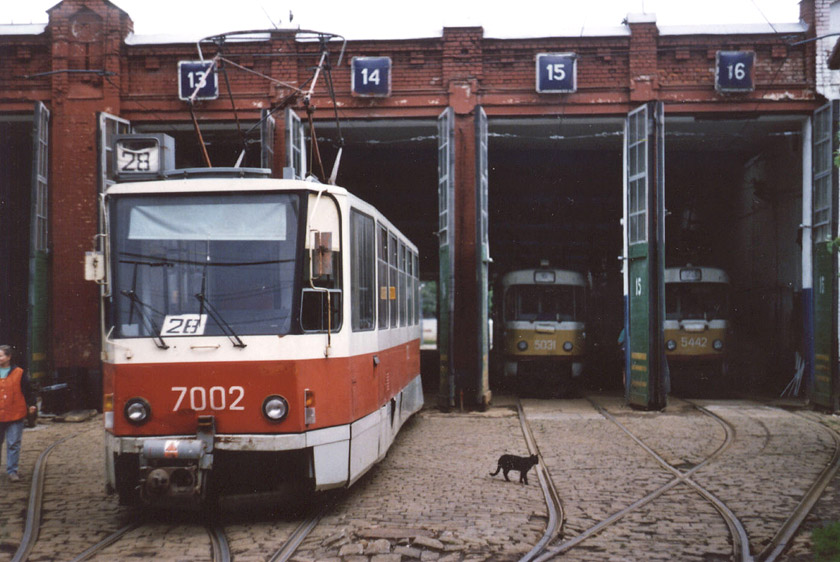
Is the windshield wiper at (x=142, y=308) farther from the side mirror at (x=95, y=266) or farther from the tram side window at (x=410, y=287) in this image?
the tram side window at (x=410, y=287)

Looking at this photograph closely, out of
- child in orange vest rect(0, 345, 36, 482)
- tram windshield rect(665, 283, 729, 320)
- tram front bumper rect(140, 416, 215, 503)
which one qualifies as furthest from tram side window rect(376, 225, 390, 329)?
tram windshield rect(665, 283, 729, 320)

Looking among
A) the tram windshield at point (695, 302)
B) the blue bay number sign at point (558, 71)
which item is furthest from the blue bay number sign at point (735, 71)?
the tram windshield at point (695, 302)

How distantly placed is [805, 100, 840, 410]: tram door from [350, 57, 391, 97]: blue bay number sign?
794 centimetres

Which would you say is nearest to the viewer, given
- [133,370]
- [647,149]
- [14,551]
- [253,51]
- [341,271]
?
[14,551]

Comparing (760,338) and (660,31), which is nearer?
(660,31)

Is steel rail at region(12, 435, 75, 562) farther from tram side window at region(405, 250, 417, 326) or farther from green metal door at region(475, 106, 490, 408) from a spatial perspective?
green metal door at region(475, 106, 490, 408)

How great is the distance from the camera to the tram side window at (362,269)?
7.40 meters

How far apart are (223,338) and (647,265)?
33.0 ft

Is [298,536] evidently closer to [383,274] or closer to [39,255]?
[383,274]

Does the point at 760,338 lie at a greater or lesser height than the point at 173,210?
lesser

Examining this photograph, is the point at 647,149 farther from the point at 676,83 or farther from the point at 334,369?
the point at 334,369

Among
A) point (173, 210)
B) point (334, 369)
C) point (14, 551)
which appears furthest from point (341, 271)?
point (14, 551)

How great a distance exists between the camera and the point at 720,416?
13.8m

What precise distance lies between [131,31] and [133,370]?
11619 mm
